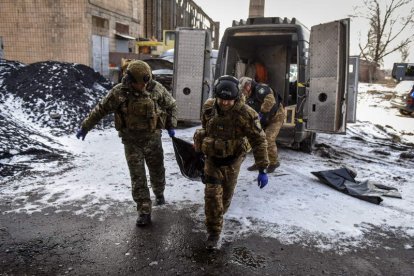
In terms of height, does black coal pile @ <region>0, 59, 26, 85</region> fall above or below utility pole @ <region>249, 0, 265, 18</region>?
below

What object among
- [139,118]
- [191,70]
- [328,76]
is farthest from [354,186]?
[191,70]

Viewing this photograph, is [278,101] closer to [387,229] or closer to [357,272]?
[387,229]

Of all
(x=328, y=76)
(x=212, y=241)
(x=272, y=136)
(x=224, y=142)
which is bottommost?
(x=212, y=241)

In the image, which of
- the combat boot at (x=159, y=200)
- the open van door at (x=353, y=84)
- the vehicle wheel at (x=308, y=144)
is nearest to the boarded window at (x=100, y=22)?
the open van door at (x=353, y=84)

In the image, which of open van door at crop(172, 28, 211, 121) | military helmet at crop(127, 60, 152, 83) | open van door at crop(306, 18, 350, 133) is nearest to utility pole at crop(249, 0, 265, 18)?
open van door at crop(172, 28, 211, 121)

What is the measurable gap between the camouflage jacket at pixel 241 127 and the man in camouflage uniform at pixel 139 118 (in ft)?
2.55

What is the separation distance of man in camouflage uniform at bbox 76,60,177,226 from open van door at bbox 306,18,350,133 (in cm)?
309

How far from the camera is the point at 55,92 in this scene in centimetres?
955

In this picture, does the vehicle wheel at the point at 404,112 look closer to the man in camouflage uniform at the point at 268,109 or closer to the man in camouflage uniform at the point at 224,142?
the man in camouflage uniform at the point at 268,109

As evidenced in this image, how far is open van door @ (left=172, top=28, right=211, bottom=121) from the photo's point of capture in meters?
7.07

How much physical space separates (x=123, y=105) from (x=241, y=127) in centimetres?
127

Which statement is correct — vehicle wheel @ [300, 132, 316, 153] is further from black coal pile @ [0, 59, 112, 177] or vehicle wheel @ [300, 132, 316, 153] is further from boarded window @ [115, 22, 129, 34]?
boarded window @ [115, 22, 129, 34]

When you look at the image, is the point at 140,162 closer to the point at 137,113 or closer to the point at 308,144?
the point at 137,113

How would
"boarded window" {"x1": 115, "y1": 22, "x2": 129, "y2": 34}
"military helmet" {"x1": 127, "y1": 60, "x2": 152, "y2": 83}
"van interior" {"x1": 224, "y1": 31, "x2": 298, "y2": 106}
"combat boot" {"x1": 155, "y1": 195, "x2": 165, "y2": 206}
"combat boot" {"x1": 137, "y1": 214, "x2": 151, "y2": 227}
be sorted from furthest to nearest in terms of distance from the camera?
"boarded window" {"x1": 115, "y1": 22, "x2": 129, "y2": 34}
"van interior" {"x1": 224, "y1": 31, "x2": 298, "y2": 106}
"combat boot" {"x1": 155, "y1": 195, "x2": 165, "y2": 206}
"combat boot" {"x1": 137, "y1": 214, "x2": 151, "y2": 227}
"military helmet" {"x1": 127, "y1": 60, "x2": 152, "y2": 83}
